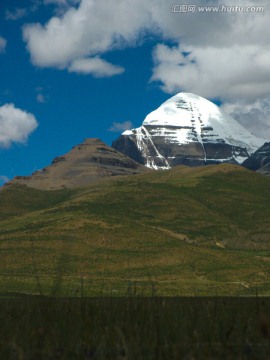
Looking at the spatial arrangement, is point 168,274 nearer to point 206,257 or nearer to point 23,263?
point 206,257

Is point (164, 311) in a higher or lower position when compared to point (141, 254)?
lower

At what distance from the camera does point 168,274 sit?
555ft

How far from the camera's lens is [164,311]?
11898 millimetres

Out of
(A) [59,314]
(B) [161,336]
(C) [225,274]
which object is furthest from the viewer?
(C) [225,274]

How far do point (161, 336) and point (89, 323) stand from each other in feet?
8.13

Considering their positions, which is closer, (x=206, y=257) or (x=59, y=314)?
(x=59, y=314)

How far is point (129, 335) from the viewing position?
32.7ft

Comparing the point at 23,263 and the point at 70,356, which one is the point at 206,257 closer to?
the point at 23,263

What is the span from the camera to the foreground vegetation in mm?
8219

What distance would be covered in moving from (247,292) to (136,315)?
137021 millimetres

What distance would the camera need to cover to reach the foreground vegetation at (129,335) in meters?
8.22

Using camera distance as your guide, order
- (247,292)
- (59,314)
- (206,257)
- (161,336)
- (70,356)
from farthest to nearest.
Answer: (206,257)
(247,292)
(59,314)
(161,336)
(70,356)

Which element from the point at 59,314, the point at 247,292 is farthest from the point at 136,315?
the point at 247,292

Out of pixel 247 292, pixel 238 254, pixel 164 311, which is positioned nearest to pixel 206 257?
pixel 238 254
